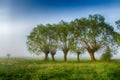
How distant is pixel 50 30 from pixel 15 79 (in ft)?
72.2

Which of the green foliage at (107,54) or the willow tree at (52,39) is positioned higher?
the willow tree at (52,39)

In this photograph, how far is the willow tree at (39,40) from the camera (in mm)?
32594

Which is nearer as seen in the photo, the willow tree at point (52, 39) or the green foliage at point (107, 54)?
the green foliage at point (107, 54)

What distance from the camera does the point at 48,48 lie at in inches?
1294

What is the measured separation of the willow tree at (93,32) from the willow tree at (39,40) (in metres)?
5.14

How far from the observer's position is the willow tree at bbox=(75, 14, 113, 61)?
29266mm

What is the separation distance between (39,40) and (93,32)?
7.62 metres

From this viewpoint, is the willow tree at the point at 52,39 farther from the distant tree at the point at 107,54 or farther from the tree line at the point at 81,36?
the distant tree at the point at 107,54

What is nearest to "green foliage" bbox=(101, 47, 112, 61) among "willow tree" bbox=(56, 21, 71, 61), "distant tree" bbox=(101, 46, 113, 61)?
"distant tree" bbox=(101, 46, 113, 61)

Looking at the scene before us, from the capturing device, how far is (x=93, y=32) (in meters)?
29.3

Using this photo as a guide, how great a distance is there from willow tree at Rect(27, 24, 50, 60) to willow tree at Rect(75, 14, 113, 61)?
5.14 metres

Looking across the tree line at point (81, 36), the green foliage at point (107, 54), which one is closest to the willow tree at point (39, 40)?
the tree line at point (81, 36)

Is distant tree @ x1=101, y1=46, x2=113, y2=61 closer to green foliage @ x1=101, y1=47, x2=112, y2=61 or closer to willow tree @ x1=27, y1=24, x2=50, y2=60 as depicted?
green foliage @ x1=101, y1=47, x2=112, y2=61

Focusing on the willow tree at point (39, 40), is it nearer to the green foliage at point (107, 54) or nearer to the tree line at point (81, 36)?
the tree line at point (81, 36)
